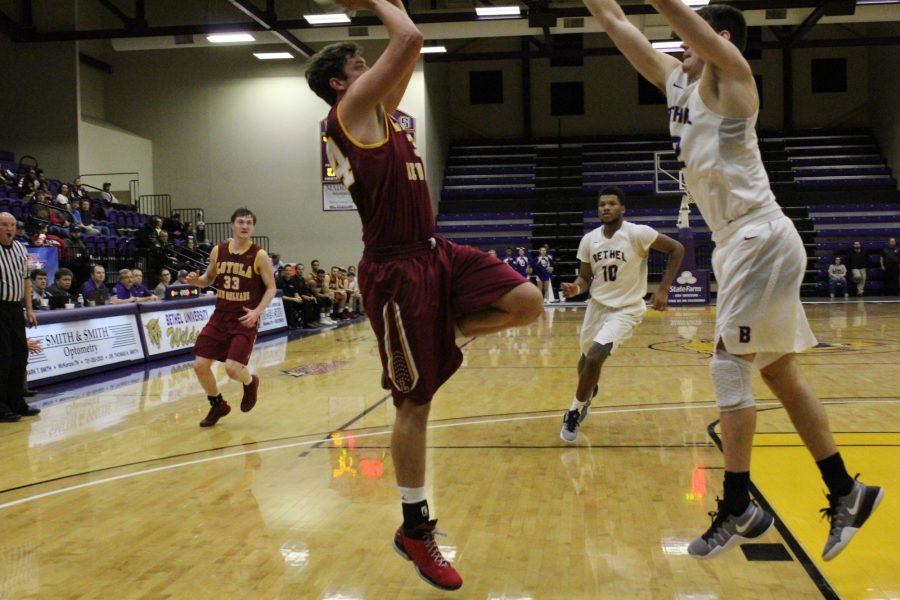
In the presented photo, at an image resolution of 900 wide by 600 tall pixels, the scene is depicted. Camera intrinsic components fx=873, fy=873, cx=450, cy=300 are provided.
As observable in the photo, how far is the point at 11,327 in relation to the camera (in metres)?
7.69

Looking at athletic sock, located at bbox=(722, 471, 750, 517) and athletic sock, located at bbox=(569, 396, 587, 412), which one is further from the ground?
athletic sock, located at bbox=(722, 471, 750, 517)

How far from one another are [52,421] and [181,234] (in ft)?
50.7

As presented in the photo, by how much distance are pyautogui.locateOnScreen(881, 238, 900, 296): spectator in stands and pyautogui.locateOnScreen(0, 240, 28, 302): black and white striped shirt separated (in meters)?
23.8

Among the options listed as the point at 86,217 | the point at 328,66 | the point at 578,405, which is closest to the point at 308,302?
the point at 86,217

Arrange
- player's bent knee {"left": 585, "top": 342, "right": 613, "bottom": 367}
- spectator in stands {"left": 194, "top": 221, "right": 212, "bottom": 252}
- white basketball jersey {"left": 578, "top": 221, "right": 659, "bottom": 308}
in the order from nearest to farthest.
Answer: player's bent knee {"left": 585, "top": 342, "right": 613, "bottom": 367}
white basketball jersey {"left": 578, "top": 221, "right": 659, "bottom": 308}
spectator in stands {"left": 194, "top": 221, "right": 212, "bottom": 252}

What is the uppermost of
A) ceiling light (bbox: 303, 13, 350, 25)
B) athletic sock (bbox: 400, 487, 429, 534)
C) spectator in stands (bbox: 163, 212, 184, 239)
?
ceiling light (bbox: 303, 13, 350, 25)

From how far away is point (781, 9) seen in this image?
74.2 ft

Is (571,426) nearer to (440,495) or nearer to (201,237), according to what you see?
(440,495)

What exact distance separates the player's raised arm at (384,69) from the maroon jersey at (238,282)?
401 centimetres

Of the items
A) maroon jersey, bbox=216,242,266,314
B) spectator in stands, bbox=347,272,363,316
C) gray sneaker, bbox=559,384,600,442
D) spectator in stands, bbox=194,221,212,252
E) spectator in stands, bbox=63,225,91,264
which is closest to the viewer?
gray sneaker, bbox=559,384,600,442

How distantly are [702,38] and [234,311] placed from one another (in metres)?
4.91

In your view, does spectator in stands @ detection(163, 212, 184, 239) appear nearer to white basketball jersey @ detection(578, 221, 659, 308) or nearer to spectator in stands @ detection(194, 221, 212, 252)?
spectator in stands @ detection(194, 221, 212, 252)

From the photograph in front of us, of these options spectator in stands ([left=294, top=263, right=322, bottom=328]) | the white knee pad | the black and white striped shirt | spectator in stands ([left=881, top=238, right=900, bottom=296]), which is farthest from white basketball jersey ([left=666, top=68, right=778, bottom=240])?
spectator in stands ([left=881, top=238, right=900, bottom=296])

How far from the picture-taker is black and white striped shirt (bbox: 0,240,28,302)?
752 centimetres
